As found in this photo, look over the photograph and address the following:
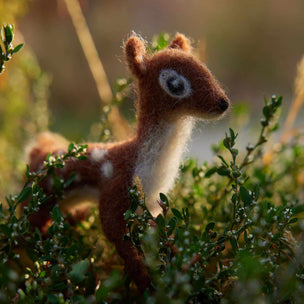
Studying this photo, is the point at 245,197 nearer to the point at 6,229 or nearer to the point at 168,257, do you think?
the point at 168,257

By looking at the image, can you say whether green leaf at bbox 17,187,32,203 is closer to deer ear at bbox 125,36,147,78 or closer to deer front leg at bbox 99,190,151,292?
deer front leg at bbox 99,190,151,292

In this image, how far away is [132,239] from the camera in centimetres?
43

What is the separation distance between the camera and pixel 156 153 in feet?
1.65

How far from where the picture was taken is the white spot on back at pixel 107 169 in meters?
0.52

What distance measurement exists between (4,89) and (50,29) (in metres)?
1.28

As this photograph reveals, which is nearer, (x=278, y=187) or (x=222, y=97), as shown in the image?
(x=222, y=97)

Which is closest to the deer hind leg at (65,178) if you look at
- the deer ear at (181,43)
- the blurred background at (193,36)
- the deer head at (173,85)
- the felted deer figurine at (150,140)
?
the felted deer figurine at (150,140)

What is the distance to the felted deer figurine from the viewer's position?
0.47 m

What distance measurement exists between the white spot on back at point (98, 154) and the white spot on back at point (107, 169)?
0.01m

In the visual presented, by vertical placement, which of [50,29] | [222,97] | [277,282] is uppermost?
[50,29]

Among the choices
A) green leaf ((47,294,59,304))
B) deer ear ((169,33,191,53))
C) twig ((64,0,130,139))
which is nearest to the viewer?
green leaf ((47,294,59,304))

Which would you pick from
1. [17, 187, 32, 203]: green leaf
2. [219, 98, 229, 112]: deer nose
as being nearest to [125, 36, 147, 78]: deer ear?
[219, 98, 229, 112]: deer nose

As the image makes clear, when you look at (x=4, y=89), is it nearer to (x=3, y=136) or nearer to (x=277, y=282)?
(x=3, y=136)

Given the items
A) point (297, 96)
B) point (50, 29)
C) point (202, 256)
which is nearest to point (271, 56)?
point (50, 29)
